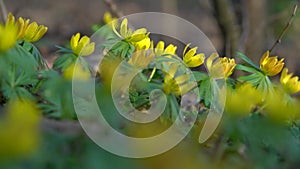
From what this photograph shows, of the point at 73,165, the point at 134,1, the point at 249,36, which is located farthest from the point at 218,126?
the point at 134,1

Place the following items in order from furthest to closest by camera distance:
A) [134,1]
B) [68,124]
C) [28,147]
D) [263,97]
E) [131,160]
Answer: [134,1] → [263,97] → [68,124] → [131,160] → [28,147]

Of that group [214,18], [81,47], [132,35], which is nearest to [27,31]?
[81,47]

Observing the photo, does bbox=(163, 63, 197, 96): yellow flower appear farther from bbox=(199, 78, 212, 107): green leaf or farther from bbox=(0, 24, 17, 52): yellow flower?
bbox=(0, 24, 17, 52): yellow flower

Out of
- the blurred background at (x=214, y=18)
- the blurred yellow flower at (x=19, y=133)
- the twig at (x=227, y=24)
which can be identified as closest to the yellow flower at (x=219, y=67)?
the blurred yellow flower at (x=19, y=133)

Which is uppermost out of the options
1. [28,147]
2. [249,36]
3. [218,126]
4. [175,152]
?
[249,36]

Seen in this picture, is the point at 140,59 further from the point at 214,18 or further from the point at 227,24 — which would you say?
the point at 214,18

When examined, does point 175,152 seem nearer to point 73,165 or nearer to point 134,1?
point 73,165
